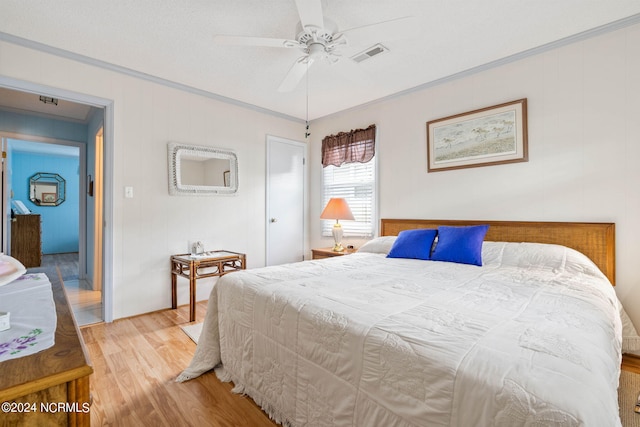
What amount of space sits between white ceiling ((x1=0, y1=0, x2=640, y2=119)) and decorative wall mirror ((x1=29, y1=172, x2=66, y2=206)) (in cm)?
603

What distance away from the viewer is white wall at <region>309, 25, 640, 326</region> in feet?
7.48

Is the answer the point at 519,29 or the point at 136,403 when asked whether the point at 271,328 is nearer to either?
the point at 136,403

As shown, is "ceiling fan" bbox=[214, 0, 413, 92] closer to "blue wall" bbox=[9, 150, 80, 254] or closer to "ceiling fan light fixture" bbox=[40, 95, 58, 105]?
"ceiling fan light fixture" bbox=[40, 95, 58, 105]

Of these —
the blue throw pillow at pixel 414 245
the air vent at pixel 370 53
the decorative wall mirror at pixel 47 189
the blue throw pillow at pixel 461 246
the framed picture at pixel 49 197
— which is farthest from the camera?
the framed picture at pixel 49 197

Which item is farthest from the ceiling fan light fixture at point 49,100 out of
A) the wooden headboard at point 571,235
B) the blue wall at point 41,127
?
the wooden headboard at point 571,235

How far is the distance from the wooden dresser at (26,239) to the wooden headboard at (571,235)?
22.2ft

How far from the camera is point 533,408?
2.48 feet

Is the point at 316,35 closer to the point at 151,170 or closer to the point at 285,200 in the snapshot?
the point at 151,170

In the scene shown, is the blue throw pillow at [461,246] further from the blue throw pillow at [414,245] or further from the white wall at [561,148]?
the white wall at [561,148]

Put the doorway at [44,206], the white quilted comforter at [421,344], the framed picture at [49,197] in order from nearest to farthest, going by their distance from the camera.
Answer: the white quilted comforter at [421,344]
the doorway at [44,206]
the framed picture at [49,197]

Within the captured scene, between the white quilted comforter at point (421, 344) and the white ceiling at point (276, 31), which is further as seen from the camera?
the white ceiling at point (276, 31)

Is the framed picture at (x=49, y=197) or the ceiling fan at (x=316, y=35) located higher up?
the ceiling fan at (x=316, y=35)

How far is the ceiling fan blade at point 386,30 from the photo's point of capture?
1814 mm

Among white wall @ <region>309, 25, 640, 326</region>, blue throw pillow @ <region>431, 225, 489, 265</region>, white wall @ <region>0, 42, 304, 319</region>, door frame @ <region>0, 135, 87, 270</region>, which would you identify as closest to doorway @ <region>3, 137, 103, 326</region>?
door frame @ <region>0, 135, 87, 270</region>
